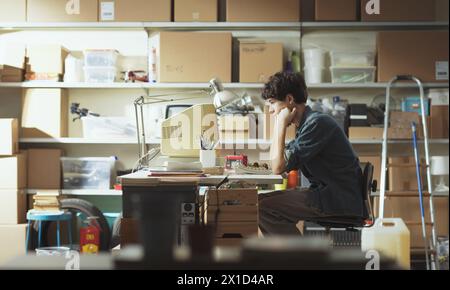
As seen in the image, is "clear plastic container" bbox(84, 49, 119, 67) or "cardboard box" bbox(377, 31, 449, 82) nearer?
"cardboard box" bbox(377, 31, 449, 82)

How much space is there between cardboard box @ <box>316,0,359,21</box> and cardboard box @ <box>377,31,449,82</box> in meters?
0.31

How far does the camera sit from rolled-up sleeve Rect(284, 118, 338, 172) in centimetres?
316

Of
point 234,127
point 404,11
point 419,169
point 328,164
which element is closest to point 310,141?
point 328,164

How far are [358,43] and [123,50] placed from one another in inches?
73.8

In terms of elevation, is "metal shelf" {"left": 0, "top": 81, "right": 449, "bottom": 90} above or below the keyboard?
above

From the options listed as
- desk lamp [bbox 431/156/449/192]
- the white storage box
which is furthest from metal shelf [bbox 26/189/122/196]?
desk lamp [bbox 431/156/449/192]

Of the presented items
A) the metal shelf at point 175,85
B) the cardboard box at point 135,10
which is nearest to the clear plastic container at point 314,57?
the metal shelf at point 175,85

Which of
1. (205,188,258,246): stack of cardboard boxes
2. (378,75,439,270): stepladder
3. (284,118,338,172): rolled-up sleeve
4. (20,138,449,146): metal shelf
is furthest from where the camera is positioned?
(20,138,449,146): metal shelf

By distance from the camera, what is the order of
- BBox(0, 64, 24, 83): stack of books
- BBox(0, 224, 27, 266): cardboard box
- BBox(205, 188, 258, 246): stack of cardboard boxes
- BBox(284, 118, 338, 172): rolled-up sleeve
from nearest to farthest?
1. BBox(205, 188, 258, 246): stack of cardboard boxes
2. BBox(284, 118, 338, 172): rolled-up sleeve
3. BBox(0, 224, 27, 266): cardboard box
4. BBox(0, 64, 24, 83): stack of books

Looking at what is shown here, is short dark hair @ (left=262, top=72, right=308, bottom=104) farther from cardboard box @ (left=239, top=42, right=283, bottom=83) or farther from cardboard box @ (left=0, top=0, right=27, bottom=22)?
cardboard box @ (left=0, top=0, right=27, bottom=22)

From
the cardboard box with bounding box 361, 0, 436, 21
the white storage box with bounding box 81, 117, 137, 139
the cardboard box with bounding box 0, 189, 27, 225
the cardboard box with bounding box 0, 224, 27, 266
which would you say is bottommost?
the cardboard box with bounding box 0, 224, 27, 266

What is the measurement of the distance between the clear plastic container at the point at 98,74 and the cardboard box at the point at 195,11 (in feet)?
2.23

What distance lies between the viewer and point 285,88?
11.0ft

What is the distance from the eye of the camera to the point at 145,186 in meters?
2.75
